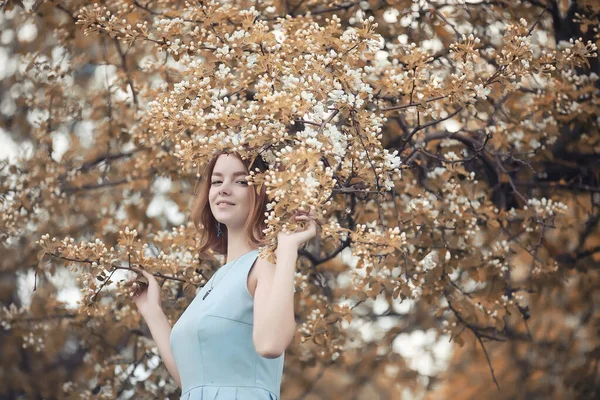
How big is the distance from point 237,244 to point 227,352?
1.38ft

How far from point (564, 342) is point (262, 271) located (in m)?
4.56

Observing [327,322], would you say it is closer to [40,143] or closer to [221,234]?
[221,234]

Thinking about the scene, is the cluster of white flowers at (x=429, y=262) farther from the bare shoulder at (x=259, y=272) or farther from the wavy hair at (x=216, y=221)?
the bare shoulder at (x=259, y=272)

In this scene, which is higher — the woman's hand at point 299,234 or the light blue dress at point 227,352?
the woman's hand at point 299,234

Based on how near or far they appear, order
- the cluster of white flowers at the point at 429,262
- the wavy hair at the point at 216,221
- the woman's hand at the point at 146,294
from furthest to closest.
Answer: the cluster of white flowers at the point at 429,262, the woman's hand at the point at 146,294, the wavy hair at the point at 216,221

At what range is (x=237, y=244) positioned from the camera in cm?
297

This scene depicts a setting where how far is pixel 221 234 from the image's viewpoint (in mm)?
3223

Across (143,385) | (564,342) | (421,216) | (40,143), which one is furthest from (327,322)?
(564,342)

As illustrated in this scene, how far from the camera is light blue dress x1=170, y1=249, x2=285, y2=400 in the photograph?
2.67 m

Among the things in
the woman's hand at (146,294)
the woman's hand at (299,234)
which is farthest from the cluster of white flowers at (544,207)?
the woman's hand at (299,234)

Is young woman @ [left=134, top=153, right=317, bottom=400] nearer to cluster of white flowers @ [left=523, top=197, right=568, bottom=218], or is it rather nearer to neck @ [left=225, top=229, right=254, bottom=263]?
neck @ [left=225, top=229, right=254, bottom=263]

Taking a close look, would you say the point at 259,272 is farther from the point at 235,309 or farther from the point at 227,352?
the point at 227,352

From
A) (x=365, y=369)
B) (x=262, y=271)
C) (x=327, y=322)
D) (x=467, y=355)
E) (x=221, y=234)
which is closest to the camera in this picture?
(x=262, y=271)

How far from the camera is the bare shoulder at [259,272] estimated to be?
8.59ft
